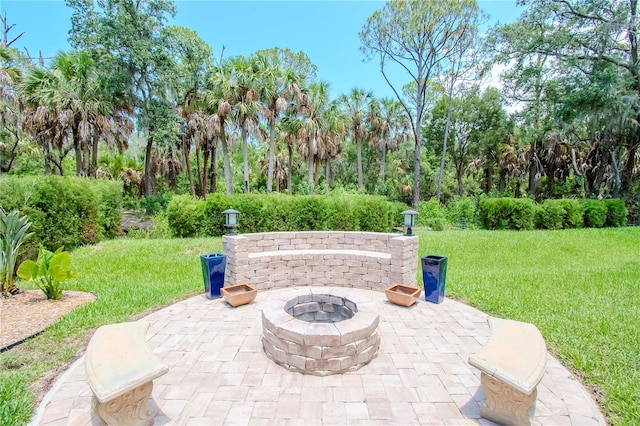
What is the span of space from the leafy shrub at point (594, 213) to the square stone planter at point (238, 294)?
1438 centimetres

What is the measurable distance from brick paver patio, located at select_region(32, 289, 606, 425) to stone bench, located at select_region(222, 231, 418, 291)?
1425 mm

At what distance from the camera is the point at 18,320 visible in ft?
12.4

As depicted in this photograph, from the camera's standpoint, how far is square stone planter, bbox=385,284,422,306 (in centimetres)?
439

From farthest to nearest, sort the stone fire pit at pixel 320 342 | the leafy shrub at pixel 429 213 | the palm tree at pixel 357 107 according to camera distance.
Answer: the palm tree at pixel 357 107 < the leafy shrub at pixel 429 213 < the stone fire pit at pixel 320 342

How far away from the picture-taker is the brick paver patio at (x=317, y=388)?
7.38 feet

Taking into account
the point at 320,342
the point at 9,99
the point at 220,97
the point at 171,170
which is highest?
the point at 220,97

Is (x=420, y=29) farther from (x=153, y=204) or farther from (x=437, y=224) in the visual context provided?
(x=153, y=204)

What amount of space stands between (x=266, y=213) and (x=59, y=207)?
5088 mm

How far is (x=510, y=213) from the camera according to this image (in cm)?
1165

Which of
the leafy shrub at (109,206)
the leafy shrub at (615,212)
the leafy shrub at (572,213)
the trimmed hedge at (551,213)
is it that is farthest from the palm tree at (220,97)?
the leafy shrub at (615,212)

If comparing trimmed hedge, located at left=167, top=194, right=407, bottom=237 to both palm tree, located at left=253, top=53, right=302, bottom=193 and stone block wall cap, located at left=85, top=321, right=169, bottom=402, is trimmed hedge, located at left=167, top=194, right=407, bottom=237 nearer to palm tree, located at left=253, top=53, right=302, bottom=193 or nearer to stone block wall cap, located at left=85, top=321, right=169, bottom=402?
palm tree, located at left=253, top=53, right=302, bottom=193

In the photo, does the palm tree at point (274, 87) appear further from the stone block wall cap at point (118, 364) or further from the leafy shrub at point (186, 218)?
the stone block wall cap at point (118, 364)

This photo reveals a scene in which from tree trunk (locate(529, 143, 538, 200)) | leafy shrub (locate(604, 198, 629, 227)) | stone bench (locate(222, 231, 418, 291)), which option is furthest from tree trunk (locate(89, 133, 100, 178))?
tree trunk (locate(529, 143, 538, 200))

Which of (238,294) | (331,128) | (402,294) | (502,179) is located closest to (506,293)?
(402,294)
